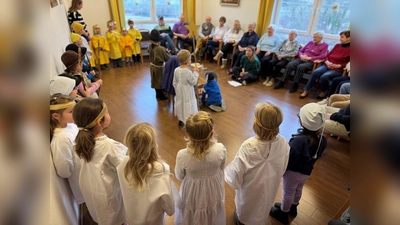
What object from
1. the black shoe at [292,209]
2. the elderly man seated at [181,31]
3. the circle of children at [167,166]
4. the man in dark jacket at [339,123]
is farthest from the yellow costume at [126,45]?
the black shoe at [292,209]

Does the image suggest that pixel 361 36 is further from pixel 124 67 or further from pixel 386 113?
pixel 124 67

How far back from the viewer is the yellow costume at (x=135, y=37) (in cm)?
563

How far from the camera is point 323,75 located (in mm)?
3893

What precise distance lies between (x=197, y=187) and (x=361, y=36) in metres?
1.34

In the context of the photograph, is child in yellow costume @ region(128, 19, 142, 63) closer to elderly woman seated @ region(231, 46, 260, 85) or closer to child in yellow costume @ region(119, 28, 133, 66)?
child in yellow costume @ region(119, 28, 133, 66)

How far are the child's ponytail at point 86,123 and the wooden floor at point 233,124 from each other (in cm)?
93

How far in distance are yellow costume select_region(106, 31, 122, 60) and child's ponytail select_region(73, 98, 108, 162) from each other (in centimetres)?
449

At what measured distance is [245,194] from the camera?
1.57m

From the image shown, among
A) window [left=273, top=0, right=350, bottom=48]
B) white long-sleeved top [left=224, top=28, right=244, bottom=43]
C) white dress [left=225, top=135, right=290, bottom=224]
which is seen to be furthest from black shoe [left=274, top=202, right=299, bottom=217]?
white long-sleeved top [left=224, top=28, right=244, bottom=43]

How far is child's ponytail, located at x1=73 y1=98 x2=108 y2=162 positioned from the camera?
127 centimetres

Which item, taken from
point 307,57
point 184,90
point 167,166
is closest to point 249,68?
point 307,57

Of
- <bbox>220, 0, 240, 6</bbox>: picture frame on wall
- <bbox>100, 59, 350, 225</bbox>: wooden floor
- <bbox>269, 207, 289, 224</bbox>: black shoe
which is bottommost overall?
<bbox>100, 59, 350, 225</bbox>: wooden floor

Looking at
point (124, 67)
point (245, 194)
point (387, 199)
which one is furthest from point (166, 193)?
point (124, 67)

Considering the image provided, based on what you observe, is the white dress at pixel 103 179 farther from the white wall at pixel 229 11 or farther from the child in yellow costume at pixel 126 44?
the white wall at pixel 229 11
